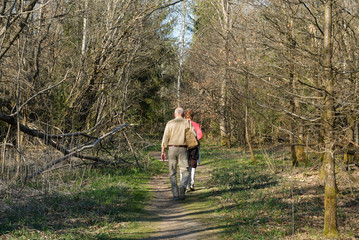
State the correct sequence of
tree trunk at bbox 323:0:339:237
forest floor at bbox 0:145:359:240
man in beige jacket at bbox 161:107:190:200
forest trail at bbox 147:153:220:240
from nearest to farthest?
1. tree trunk at bbox 323:0:339:237
2. forest floor at bbox 0:145:359:240
3. forest trail at bbox 147:153:220:240
4. man in beige jacket at bbox 161:107:190:200

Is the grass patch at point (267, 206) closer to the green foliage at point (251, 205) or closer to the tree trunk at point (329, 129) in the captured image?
the green foliage at point (251, 205)

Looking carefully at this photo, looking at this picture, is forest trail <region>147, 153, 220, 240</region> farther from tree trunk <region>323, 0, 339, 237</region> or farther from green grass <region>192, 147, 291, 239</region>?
tree trunk <region>323, 0, 339, 237</region>

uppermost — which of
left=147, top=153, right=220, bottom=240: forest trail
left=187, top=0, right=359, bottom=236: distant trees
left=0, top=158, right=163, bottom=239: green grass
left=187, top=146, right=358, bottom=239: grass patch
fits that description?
left=187, top=0, right=359, bottom=236: distant trees

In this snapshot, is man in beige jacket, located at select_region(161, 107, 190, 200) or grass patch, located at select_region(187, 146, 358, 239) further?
man in beige jacket, located at select_region(161, 107, 190, 200)

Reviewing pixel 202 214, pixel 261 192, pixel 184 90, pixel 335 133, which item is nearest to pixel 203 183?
pixel 261 192

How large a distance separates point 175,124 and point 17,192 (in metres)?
4.02

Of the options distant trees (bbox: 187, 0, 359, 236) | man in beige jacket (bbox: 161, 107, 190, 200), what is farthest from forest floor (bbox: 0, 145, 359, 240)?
distant trees (bbox: 187, 0, 359, 236)

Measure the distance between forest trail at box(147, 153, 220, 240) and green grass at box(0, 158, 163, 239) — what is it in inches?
11.0

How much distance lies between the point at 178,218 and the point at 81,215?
1.93 m

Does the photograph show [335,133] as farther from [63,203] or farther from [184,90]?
[184,90]

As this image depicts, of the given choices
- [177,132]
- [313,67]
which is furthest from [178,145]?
[313,67]

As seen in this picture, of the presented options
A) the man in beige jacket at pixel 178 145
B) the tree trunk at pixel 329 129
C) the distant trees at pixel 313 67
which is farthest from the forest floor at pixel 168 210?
the distant trees at pixel 313 67

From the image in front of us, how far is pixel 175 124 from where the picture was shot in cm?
973

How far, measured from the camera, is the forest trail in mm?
6562
